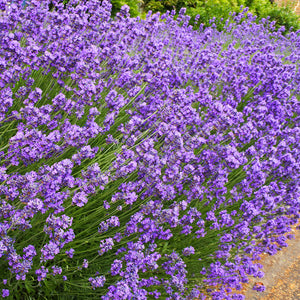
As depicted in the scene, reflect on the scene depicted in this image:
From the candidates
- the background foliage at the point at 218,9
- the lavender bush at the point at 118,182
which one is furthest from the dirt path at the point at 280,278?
the background foliage at the point at 218,9

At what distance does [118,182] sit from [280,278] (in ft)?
5.95

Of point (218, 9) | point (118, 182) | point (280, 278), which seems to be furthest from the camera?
point (218, 9)

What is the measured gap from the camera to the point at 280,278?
314 centimetres

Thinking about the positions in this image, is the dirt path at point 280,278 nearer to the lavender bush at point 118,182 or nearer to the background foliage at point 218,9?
the lavender bush at point 118,182

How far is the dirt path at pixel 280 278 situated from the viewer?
9.55ft

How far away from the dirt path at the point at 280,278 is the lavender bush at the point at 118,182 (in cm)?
24

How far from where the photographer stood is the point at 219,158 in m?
2.60

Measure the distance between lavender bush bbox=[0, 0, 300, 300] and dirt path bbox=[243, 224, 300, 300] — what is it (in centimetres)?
24

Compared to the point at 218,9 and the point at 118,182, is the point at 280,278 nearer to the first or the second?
the point at 118,182

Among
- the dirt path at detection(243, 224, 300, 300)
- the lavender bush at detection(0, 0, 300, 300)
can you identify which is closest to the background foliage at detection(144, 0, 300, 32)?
the lavender bush at detection(0, 0, 300, 300)

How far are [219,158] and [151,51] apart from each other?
138 cm

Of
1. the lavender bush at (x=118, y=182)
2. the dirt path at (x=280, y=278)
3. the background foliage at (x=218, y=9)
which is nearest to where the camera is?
the lavender bush at (x=118, y=182)

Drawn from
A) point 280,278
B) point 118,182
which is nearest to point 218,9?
point 280,278

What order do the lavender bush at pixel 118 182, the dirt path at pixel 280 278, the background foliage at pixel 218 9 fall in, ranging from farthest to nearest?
the background foliage at pixel 218 9 < the dirt path at pixel 280 278 < the lavender bush at pixel 118 182
